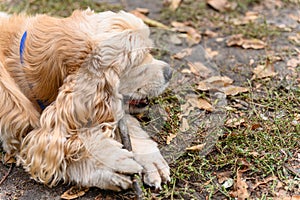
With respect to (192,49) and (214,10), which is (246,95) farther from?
(214,10)

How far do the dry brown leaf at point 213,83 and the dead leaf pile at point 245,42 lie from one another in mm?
655

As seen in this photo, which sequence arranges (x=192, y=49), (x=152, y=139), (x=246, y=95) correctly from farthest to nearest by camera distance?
(x=192, y=49) → (x=246, y=95) → (x=152, y=139)

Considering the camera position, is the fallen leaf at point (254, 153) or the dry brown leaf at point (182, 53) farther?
the dry brown leaf at point (182, 53)

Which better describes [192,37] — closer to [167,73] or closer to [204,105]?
[204,105]

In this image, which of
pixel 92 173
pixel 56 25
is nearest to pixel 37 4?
pixel 56 25

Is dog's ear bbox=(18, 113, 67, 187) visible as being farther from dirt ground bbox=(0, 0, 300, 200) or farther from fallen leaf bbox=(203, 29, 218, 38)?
fallen leaf bbox=(203, 29, 218, 38)

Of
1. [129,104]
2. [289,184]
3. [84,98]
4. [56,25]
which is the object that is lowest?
[289,184]

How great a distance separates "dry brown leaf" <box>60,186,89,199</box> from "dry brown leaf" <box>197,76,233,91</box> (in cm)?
159

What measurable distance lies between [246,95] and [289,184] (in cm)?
116

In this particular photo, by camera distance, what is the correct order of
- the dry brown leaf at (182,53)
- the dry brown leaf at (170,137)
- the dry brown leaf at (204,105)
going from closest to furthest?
1. the dry brown leaf at (170,137)
2. the dry brown leaf at (204,105)
3. the dry brown leaf at (182,53)

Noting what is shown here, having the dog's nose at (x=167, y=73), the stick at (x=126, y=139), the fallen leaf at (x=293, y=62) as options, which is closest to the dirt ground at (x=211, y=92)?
the fallen leaf at (x=293, y=62)

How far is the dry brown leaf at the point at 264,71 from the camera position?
475 centimetres

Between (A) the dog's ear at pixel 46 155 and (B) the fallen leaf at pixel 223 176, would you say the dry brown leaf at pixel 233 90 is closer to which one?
(B) the fallen leaf at pixel 223 176

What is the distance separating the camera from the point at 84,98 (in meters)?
3.45
